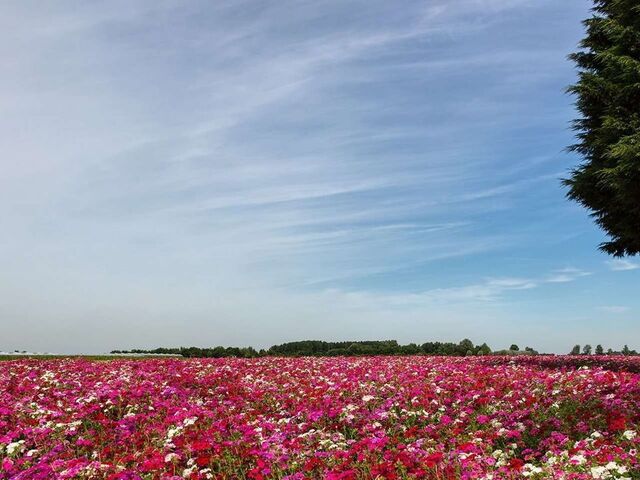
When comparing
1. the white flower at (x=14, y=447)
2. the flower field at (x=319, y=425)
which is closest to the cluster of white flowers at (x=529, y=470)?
the flower field at (x=319, y=425)

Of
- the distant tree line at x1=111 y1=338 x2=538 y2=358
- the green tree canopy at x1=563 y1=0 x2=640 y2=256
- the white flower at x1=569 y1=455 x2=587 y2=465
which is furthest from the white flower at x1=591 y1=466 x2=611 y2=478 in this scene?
the distant tree line at x1=111 y1=338 x2=538 y2=358

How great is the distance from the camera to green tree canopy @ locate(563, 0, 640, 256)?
16.8 m

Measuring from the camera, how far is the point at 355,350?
30.8 m

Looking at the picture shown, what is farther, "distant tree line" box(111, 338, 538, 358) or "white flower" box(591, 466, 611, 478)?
"distant tree line" box(111, 338, 538, 358)

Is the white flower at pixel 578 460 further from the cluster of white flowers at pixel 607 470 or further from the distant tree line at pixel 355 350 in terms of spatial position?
the distant tree line at pixel 355 350

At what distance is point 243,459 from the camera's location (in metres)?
8.54

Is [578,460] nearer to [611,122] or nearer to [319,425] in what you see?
[319,425]

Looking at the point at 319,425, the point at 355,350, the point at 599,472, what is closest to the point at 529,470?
the point at 599,472

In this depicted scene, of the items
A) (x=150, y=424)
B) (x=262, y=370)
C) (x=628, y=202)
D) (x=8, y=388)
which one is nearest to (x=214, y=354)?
(x=262, y=370)

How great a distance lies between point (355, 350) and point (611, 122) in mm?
18000

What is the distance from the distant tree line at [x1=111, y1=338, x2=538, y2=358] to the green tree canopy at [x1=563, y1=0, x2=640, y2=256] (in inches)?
450

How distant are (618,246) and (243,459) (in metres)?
19.4

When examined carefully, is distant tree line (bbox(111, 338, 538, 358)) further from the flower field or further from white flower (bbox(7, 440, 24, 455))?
white flower (bbox(7, 440, 24, 455))

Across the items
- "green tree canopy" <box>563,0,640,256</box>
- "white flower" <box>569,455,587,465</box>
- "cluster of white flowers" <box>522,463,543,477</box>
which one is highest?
"green tree canopy" <box>563,0,640,256</box>
